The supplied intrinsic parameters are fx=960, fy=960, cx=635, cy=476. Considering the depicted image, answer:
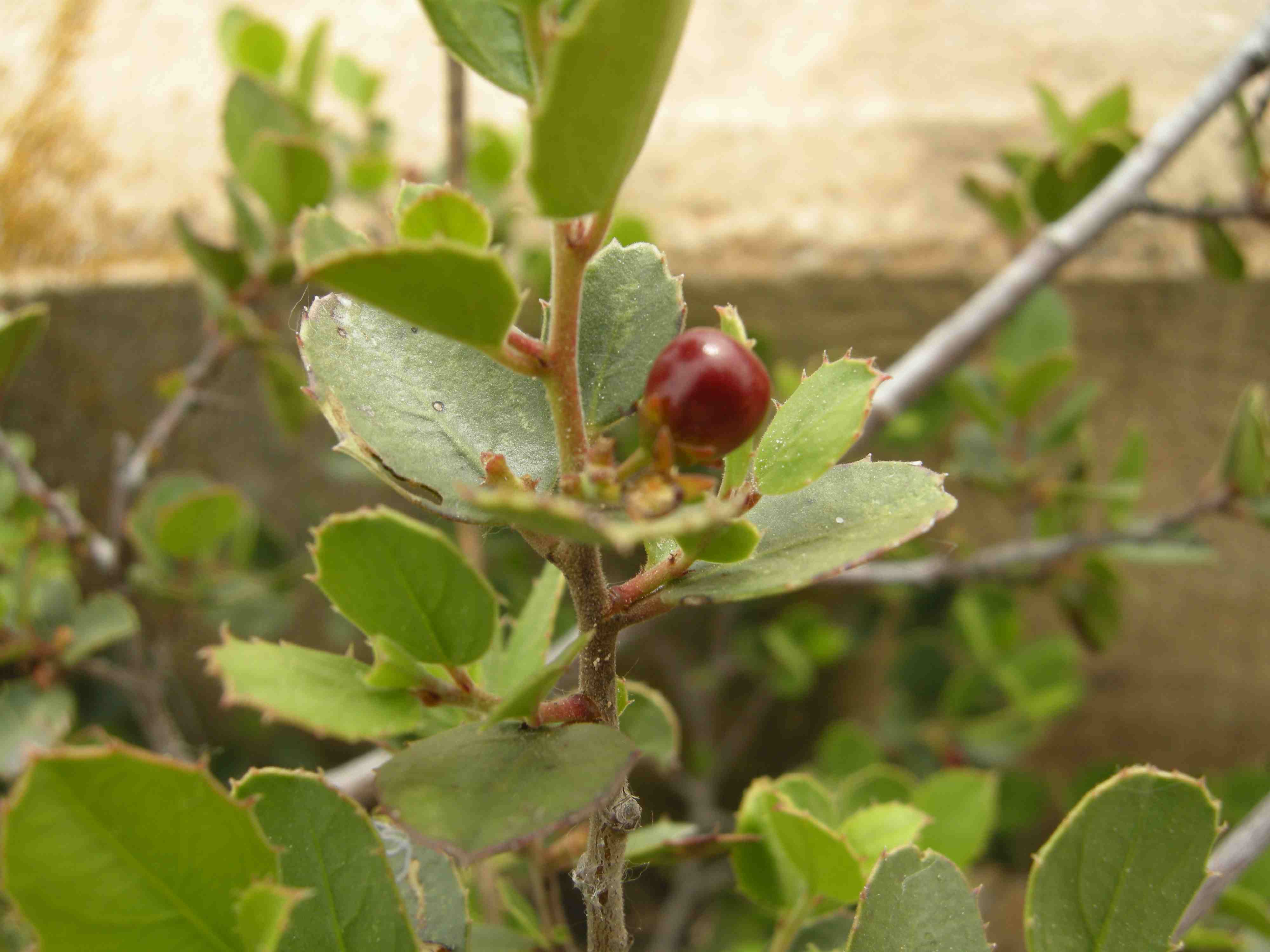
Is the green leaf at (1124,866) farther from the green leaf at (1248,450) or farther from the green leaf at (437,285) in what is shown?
the green leaf at (1248,450)

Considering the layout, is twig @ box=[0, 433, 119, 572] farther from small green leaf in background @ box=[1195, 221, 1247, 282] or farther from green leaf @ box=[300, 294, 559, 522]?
small green leaf in background @ box=[1195, 221, 1247, 282]

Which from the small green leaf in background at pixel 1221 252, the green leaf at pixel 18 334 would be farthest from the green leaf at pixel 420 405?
the small green leaf in background at pixel 1221 252

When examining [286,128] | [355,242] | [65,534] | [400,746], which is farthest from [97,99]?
[400,746]

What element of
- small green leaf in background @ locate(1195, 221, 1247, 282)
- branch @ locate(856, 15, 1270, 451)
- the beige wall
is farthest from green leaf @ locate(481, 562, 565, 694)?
the beige wall

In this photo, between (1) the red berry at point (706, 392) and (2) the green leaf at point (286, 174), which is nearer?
(1) the red berry at point (706, 392)

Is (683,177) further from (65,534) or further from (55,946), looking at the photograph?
(55,946)

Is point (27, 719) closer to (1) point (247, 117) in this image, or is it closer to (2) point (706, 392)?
(1) point (247, 117)

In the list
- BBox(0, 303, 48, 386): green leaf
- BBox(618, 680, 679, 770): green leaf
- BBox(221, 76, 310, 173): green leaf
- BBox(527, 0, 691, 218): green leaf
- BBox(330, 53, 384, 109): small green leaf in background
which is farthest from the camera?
BBox(330, 53, 384, 109): small green leaf in background
